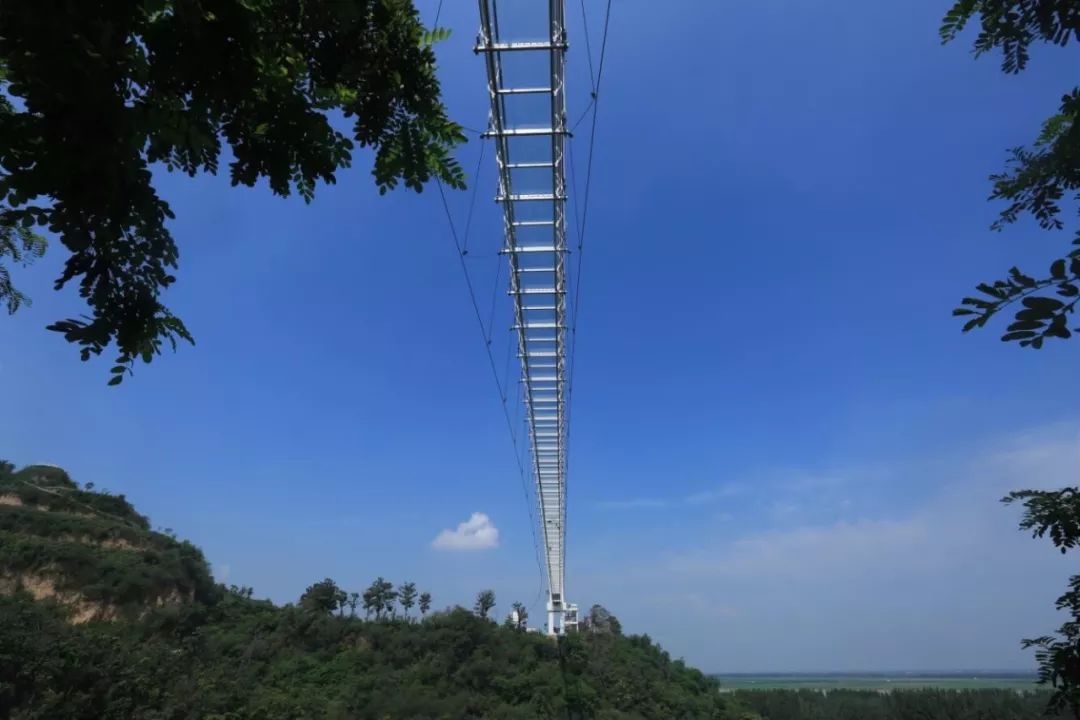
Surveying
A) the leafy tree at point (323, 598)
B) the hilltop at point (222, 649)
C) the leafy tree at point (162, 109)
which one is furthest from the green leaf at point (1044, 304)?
the leafy tree at point (323, 598)

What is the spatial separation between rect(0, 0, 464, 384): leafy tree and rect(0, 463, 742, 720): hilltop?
2218 centimetres

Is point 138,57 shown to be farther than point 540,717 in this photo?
No

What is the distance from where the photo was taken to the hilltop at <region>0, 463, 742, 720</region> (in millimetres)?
22091

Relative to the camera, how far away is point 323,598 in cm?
4475

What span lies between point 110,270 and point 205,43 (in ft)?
2.74

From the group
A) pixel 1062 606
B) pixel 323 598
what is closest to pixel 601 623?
pixel 323 598

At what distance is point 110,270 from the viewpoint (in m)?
2.31

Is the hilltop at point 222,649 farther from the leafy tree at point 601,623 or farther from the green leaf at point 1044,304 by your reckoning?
the green leaf at point 1044,304

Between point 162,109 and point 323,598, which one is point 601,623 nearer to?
point 323,598

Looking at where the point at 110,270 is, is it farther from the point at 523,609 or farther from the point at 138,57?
the point at 523,609

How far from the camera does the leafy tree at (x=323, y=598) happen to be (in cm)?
4362

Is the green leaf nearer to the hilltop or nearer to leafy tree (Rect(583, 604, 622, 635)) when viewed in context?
the hilltop

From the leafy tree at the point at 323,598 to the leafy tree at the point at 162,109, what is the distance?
4499 cm

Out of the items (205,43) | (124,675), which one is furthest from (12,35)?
(124,675)
